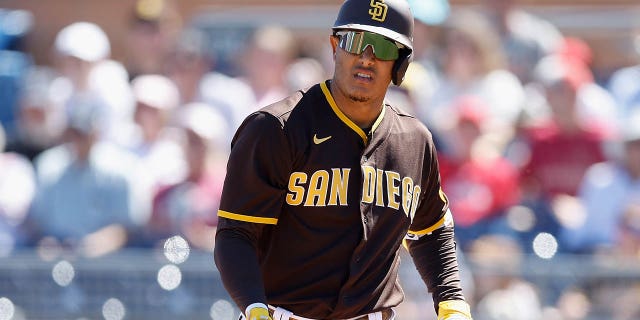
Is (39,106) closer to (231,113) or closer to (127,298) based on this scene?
(231,113)

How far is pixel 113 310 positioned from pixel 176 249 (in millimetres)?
593

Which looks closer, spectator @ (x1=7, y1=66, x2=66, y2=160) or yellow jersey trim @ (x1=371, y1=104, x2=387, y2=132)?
yellow jersey trim @ (x1=371, y1=104, x2=387, y2=132)

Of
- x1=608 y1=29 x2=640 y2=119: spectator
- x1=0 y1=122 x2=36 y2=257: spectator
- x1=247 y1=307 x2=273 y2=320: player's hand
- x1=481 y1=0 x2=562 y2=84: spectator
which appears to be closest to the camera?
x1=247 y1=307 x2=273 y2=320: player's hand

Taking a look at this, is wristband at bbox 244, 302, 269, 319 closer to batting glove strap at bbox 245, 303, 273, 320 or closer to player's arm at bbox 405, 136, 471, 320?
batting glove strap at bbox 245, 303, 273, 320

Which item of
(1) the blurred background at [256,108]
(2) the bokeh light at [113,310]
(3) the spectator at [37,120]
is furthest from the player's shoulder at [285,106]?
(3) the spectator at [37,120]

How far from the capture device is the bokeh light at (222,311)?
7395 millimetres

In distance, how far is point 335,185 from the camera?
13.1ft

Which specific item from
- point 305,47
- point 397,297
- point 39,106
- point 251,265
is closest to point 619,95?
A: point 305,47

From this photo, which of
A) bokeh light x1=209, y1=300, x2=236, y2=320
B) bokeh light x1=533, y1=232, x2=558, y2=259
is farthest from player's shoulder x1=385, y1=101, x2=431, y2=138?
bokeh light x1=533, y1=232, x2=558, y2=259

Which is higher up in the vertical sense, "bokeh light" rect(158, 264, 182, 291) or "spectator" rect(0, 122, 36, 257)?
A: "spectator" rect(0, 122, 36, 257)

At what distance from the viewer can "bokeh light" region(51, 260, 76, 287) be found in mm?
7504

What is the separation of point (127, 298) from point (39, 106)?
248cm

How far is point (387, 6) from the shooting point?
13.2 ft

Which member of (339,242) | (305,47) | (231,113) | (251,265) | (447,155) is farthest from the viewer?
(305,47)
